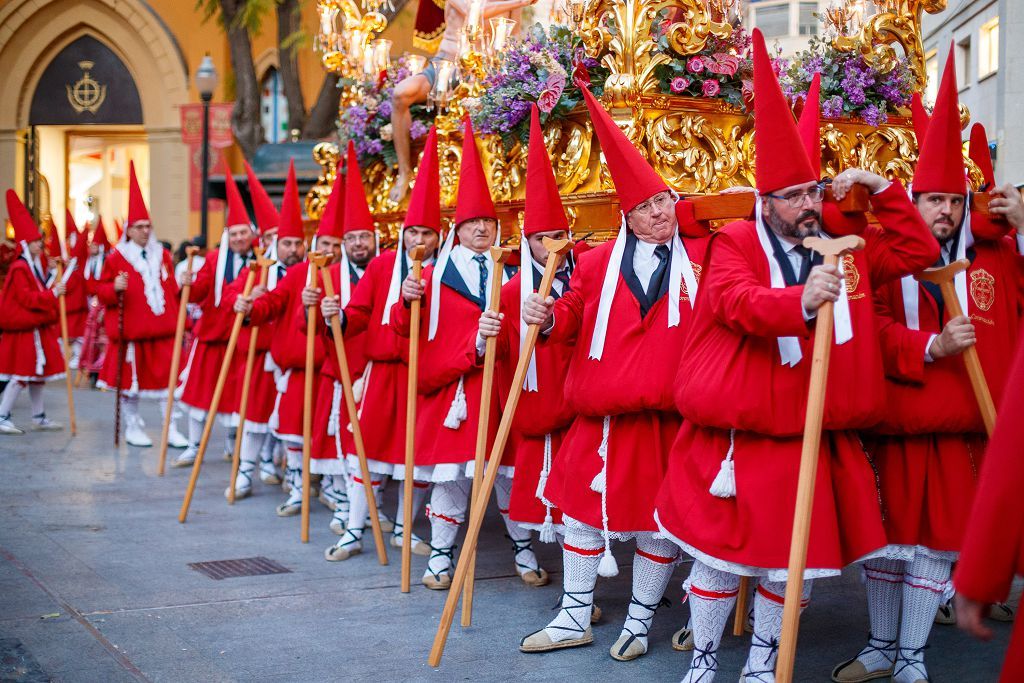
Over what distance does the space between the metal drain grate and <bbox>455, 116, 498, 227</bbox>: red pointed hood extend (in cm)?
218

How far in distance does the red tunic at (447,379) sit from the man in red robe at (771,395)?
6.29 feet

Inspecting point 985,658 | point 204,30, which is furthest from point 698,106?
point 204,30

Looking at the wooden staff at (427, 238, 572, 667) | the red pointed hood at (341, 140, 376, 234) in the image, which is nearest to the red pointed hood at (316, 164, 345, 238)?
the red pointed hood at (341, 140, 376, 234)

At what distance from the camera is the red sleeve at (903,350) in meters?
4.23

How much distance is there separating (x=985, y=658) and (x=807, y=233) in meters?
2.04

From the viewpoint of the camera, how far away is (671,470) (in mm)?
4266

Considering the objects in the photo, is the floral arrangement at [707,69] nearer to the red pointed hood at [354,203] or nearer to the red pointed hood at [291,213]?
the red pointed hood at [354,203]

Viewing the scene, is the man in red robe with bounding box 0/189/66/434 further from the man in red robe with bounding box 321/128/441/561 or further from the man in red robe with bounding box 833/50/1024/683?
the man in red robe with bounding box 833/50/1024/683

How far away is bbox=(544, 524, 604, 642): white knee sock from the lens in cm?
496

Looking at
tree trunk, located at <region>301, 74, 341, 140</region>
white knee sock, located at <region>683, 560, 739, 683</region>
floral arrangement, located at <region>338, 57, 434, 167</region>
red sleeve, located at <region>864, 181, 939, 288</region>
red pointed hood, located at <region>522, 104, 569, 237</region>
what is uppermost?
tree trunk, located at <region>301, 74, 341, 140</region>

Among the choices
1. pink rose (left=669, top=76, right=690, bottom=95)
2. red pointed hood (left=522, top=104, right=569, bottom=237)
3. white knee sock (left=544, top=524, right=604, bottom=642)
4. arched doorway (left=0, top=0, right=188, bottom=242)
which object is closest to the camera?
white knee sock (left=544, top=524, right=604, bottom=642)

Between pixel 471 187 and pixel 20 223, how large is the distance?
24.2 ft

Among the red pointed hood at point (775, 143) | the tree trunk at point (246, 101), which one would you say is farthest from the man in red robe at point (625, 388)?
the tree trunk at point (246, 101)

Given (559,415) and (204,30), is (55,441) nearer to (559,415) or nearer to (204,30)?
(559,415)
